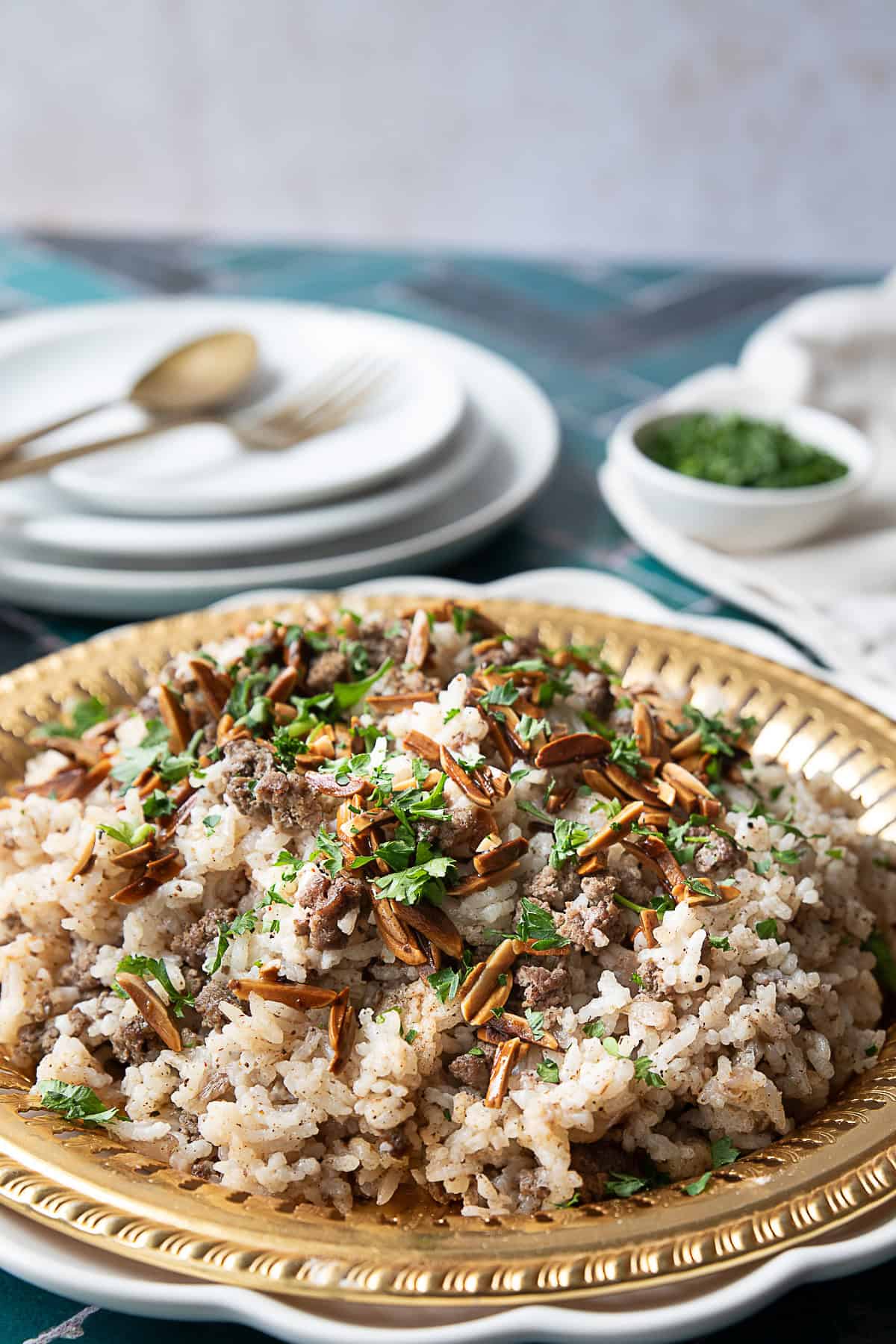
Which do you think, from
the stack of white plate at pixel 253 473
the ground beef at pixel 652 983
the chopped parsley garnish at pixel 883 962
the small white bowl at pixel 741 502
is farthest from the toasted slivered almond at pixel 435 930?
the small white bowl at pixel 741 502

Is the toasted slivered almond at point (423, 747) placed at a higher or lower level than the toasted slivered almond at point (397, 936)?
higher

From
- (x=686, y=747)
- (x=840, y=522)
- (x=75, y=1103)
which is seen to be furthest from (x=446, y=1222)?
(x=840, y=522)

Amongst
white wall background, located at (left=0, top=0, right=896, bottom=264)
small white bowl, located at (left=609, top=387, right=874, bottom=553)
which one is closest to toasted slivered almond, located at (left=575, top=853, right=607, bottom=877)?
small white bowl, located at (left=609, top=387, right=874, bottom=553)

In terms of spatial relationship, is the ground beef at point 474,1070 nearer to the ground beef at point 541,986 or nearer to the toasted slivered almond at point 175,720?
the ground beef at point 541,986

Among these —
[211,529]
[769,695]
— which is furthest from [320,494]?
[769,695]

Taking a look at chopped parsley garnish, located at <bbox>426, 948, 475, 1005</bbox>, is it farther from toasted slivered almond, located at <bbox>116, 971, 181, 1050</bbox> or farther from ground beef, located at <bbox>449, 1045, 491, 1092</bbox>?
toasted slivered almond, located at <bbox>116, 971, 181, 1050</bbox>

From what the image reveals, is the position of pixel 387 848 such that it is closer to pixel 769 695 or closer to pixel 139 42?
pixel 769 695
